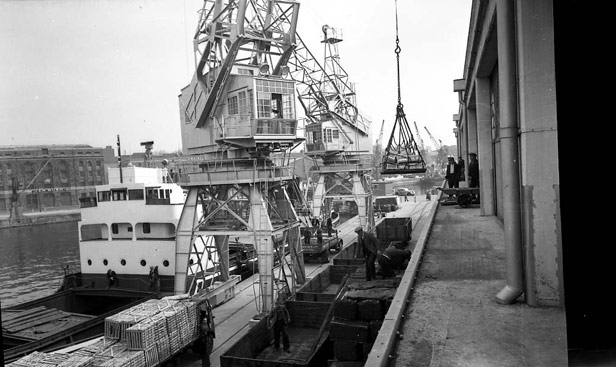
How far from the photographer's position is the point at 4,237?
58281 mm

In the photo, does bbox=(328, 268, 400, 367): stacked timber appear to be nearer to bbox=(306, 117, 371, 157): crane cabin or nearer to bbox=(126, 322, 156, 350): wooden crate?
bbox=(126, 322, 156, 350): wooden crate

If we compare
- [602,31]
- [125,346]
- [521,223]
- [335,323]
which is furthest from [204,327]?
[602,31]

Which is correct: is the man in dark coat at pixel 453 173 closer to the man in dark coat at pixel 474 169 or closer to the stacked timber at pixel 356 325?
the man in dark coat at pixel 474 169

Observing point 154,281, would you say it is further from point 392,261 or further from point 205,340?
point 392,261

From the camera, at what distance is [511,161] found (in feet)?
20.1

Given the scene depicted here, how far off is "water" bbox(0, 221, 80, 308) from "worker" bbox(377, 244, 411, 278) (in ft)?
76.4

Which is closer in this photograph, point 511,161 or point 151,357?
point 511,161

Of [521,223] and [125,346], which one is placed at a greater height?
[521,223]

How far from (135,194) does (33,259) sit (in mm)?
25548

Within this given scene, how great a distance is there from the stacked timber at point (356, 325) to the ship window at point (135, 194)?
66.1 ft

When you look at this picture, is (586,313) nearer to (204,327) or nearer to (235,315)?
(204,327)

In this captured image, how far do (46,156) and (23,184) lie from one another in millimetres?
24272

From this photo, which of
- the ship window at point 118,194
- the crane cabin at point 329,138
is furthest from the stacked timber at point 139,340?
the crane cabin at point 329,138

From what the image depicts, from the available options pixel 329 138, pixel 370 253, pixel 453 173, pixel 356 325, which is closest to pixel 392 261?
pixel 370 253
